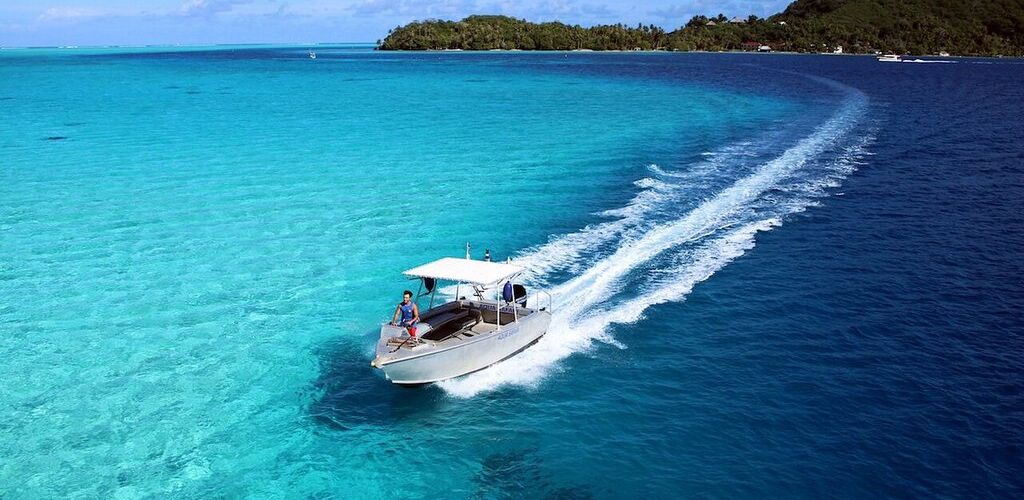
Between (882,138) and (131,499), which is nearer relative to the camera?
A: (131,499)

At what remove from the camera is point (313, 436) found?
65.5 ft

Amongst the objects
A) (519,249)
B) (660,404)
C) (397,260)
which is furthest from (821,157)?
(660,404)

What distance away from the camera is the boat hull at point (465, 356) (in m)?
21.6

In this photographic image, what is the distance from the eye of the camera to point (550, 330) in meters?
26.3

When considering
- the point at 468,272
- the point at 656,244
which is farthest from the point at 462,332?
the point at 656,244

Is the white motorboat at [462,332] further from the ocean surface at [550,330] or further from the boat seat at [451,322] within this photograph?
the ocean surface at [550,330]

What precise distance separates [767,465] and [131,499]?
587 inches

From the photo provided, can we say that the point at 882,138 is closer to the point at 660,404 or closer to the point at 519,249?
the point at 519,249

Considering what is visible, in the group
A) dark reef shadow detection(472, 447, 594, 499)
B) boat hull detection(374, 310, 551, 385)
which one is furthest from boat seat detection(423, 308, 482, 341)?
dark reef shadow detection(472, 447, 594, 499)

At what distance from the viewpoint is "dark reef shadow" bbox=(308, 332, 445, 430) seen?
20.9 metres

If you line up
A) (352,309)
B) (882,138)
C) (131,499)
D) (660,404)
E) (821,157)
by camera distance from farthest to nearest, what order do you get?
(882,138)
(821,157)
(352,309)
(660,404)
(131,499)

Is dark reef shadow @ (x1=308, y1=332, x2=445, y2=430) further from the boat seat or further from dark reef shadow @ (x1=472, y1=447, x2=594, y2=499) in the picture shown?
dark reef shadow @ (x1=472, y1=447, x2=594, y2=499)

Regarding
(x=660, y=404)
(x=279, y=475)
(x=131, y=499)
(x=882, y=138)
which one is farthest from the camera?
(x=882, y=138)

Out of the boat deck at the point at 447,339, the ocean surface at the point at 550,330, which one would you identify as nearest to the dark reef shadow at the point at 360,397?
the ocean surface at the point at 550,330
